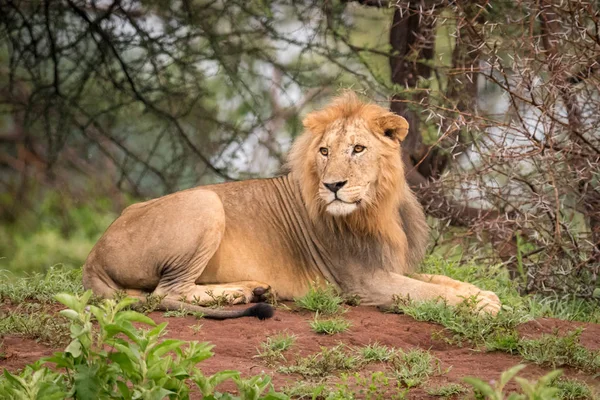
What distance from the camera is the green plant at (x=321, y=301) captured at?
5457 mm

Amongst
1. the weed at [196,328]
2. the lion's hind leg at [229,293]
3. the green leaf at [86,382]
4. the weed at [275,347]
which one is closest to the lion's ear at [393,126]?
the lion's hind leg at [229,293]

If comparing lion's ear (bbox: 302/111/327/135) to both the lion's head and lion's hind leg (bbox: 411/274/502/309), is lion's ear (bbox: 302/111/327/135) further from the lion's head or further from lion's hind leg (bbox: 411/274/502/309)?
lion's hind leg (bbox: 411/274/502/309)

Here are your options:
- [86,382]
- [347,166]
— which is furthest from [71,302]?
[347,166]

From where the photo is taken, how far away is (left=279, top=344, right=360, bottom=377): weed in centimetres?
432

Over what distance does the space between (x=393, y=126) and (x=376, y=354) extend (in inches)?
64.5

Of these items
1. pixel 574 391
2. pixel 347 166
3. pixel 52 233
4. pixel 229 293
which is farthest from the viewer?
pixel 52 233

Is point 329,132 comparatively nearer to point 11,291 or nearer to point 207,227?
point 207,227

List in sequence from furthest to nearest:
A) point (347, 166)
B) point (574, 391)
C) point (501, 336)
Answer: point (347, 166) → point (501, 336) → point (574, 391)

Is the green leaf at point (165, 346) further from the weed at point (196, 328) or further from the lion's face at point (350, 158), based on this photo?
the lion's face at point (350, 158)

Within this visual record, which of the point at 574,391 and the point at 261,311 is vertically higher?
the point at 574,391

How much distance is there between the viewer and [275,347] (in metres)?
4.65

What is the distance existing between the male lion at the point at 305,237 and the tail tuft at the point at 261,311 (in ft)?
1.34

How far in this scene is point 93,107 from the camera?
9055 mm

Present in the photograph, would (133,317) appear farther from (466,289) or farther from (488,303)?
(466,289)
